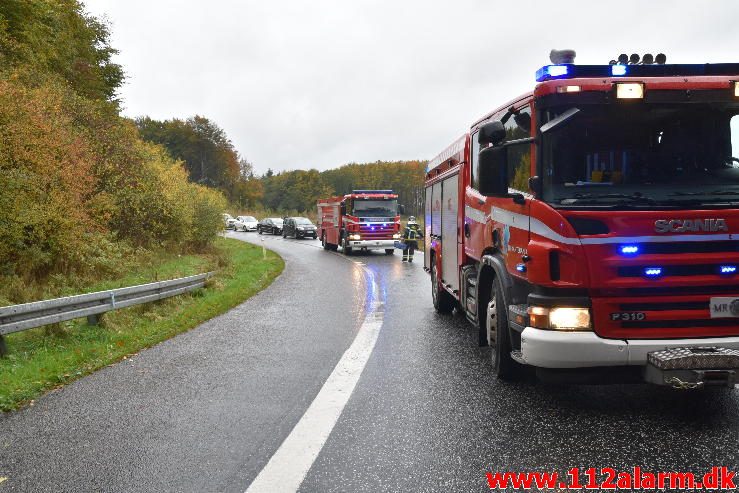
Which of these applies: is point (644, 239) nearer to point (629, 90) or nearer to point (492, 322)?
point (629, 90)

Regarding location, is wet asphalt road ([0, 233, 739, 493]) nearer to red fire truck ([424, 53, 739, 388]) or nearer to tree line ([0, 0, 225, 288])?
red fire truck ([424, 53, 739, 388])

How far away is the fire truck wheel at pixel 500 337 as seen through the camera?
17.6 feet

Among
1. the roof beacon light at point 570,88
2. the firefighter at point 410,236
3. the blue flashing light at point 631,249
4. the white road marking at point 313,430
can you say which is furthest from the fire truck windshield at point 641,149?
the firefighter at point 410,236

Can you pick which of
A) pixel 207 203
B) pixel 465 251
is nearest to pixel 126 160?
pixel 207 203

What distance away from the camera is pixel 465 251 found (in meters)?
7.33

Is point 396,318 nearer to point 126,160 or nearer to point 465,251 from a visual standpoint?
point 465,251

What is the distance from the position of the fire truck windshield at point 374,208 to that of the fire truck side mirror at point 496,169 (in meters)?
21.5

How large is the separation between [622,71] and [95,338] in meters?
7.41

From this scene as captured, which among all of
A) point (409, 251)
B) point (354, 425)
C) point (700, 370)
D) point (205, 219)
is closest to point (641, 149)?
point (700, 370)

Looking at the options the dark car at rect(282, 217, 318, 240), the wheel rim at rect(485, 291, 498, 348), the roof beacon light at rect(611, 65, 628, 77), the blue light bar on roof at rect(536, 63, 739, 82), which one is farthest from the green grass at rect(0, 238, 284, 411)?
the dark car at rect(282, 217, 318, 240)

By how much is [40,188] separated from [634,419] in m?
13.2

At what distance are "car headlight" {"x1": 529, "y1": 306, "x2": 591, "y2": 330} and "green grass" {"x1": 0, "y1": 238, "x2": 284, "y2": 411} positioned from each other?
4497 mm

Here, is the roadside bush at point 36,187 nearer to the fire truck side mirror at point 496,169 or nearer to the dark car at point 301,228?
the fire truck side mirror at point 496,169

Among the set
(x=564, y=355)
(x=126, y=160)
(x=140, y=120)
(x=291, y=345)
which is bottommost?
(x=291, y=345)
